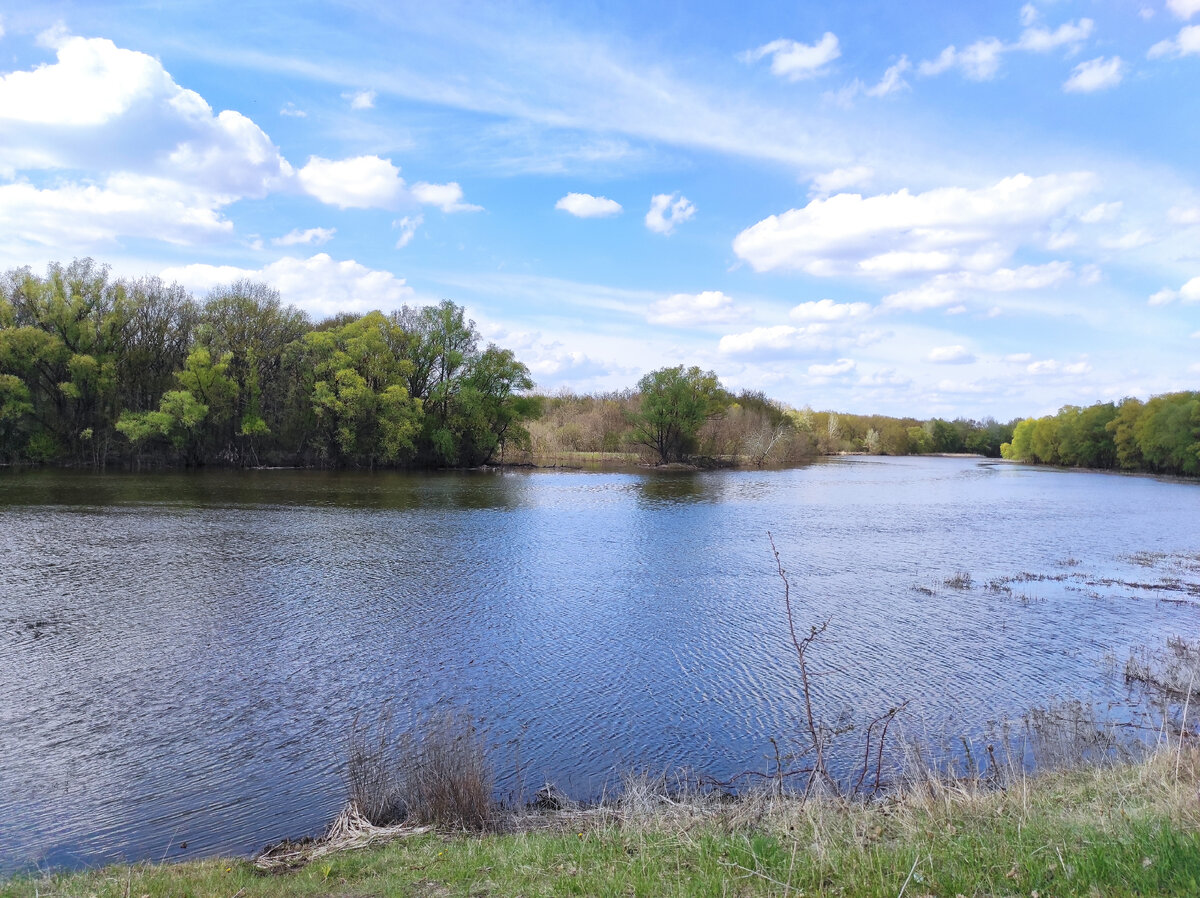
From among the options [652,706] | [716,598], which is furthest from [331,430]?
[652,706]

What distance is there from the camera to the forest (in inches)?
2446

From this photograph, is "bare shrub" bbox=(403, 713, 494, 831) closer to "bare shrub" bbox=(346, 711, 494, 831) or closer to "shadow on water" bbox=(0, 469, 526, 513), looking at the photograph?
"bare shrub" bbox=(346, 711, 494, 831)

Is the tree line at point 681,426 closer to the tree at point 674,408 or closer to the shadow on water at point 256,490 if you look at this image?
the tree at point 674,408

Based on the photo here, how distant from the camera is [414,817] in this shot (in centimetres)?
875

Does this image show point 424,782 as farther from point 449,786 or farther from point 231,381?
point 231,381

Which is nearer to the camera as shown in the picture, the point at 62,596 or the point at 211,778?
the point at 211,778

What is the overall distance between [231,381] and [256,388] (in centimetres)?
279

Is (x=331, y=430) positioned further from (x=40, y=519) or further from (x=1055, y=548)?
(x=1055, y=548)

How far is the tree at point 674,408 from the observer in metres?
87.6

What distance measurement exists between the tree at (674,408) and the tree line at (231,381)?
1736cm

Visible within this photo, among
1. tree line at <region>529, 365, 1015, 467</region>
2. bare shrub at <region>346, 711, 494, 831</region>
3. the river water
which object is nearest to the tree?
tree line at <region>529, 365, 1015, 467</region>

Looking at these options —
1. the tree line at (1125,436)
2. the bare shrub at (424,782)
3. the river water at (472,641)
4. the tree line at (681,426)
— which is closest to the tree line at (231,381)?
the tree line at (681,426)

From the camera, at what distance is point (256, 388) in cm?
6844

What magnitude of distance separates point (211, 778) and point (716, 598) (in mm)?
14828
